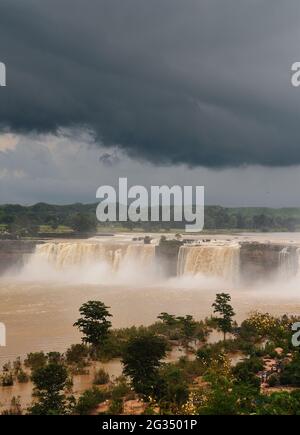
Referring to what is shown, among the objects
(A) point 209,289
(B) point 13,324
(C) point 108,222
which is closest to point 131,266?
(A) point 209,289

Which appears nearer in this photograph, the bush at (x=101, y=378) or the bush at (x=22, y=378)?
the bush at (x=101, y=378)

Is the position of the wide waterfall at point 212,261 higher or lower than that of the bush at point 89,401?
higher

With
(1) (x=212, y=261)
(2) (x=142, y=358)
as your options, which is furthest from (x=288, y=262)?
(2) (x=142, y=358)

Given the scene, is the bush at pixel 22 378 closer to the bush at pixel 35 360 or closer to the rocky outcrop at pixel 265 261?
the bush at pixel 35 360

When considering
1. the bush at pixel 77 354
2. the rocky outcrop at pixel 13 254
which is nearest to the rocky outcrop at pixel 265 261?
the bush at pixel 77 354

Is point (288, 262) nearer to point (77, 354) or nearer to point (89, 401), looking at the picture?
point (77, 354)
